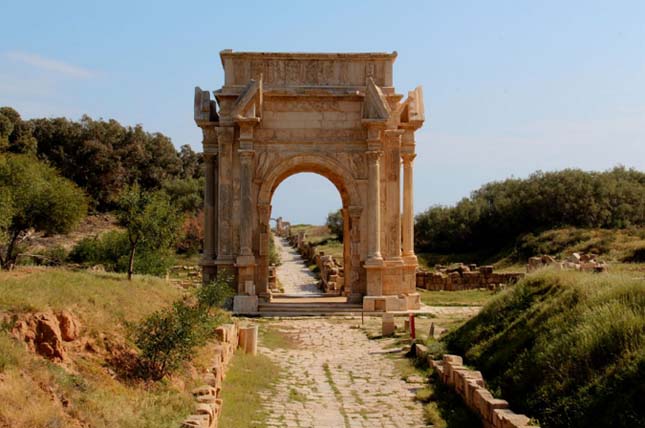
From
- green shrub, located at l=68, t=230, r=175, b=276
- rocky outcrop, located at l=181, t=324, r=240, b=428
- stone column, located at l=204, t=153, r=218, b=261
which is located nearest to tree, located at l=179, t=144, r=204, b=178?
green shrub, located at l=68, t=230, r=175, b=276

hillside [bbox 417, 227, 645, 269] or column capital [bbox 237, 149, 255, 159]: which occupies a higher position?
column capital [bbox 237, 149, 255, 159]

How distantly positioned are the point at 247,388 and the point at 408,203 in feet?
42.3

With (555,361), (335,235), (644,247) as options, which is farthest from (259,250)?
(335,235)

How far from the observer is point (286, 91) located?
21.5 meters

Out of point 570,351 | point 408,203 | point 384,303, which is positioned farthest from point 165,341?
point 408,203

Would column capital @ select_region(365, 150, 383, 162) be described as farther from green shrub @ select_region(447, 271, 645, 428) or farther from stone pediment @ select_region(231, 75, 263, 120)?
green shrub @ select_region(447, 271, 645, 428)

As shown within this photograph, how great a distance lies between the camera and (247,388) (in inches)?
436

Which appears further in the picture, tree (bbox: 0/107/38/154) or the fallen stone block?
tree (bbox: 0/107/38/154)

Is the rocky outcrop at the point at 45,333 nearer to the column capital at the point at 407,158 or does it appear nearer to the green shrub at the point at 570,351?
the green shrub at the point at 570,351

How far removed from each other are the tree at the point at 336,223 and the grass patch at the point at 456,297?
21981mm

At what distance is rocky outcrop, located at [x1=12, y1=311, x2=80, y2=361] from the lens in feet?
25.8

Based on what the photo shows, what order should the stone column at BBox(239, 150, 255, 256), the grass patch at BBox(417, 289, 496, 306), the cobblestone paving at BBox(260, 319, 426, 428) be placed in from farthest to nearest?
1. the grass patch at BBox(417, 289, 496, 306)
2. the stone column at BBox(239, 150, 255, 256)
3. the cobblestone paving at BBox(260, 319, 426, 428)

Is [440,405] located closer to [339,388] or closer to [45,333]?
[339,388]

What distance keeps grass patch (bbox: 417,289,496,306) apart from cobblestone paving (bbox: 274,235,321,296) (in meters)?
4.60
